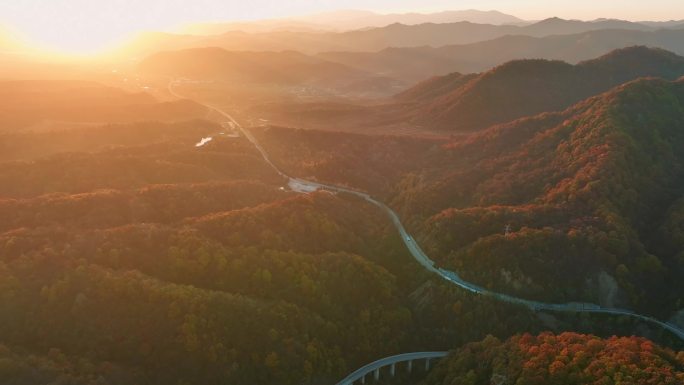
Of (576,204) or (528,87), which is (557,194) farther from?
(528,87)

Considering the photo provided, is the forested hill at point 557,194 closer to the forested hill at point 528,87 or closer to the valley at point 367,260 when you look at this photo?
the valley at point 367,260

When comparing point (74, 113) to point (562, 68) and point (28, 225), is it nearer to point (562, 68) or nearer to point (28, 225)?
point (28, 225)

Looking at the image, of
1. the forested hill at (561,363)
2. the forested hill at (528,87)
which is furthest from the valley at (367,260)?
the forested hill at (528,87)

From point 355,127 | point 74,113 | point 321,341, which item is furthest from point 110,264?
point 74,113

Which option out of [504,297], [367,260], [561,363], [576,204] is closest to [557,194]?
[576,204]

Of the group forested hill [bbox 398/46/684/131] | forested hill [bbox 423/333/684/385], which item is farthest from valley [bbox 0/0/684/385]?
forested hill [bbox 398/46/684/131]

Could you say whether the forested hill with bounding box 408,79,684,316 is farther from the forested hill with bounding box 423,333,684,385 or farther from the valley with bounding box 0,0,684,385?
the forested hill with bounding box 423,333,684,385
